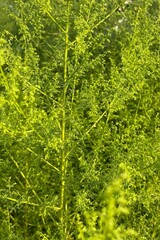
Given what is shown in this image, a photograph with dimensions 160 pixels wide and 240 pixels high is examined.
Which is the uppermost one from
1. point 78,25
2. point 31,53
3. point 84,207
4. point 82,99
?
point 78,25

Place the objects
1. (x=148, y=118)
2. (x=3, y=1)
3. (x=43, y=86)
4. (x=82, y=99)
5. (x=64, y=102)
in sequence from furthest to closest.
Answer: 1. (x=3, y=1)
2. (x=148, y=118)
3. (x=82, y=99)
4. (x=43, y=86)
5. (x=64, y=102)

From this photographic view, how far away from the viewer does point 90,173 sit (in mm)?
3369

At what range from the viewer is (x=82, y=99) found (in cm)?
367

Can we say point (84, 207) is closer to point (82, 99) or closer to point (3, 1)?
point (82, 99)

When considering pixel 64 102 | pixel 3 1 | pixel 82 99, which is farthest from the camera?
pixel 3 1

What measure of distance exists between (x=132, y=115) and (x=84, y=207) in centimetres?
140

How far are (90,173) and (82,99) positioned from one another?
60 cm

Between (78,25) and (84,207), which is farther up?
(78,25)

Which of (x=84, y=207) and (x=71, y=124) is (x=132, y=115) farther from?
(x=84, y=207)

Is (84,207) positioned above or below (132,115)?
below

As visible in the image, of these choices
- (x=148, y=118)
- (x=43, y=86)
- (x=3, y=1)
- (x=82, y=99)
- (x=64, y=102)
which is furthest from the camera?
(x=3, y=1)

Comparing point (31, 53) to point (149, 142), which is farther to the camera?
point (149, 142)

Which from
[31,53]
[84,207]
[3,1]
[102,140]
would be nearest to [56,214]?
[84,207]

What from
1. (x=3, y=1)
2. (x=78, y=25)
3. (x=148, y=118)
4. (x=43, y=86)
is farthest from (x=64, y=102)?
(x=3, y=1)
